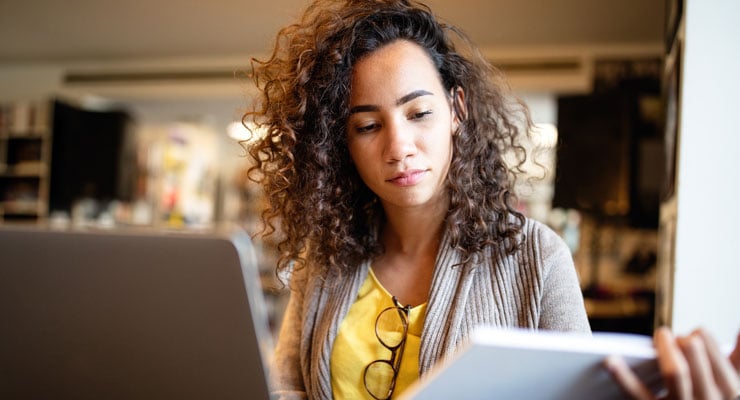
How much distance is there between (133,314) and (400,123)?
55 cm

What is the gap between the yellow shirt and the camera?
101 cm

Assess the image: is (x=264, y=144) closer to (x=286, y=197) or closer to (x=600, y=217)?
(x=286, y=197)

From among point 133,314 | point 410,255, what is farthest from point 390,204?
point 133,314

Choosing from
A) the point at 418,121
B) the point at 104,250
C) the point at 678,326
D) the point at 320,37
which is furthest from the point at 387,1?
the point at 678,326

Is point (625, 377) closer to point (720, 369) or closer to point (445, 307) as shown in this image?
point (720, 369)

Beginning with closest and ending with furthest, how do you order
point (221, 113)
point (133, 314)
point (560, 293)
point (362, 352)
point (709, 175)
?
1. point (133, 314)
2. point (560, 293)
3. point (362, 352)
4. point (709, 175)
5. point (221, 113)

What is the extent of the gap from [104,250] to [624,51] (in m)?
5.23

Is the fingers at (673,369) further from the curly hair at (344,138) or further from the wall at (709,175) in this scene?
the wall at (709,175)

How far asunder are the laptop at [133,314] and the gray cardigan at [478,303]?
0.29 metres

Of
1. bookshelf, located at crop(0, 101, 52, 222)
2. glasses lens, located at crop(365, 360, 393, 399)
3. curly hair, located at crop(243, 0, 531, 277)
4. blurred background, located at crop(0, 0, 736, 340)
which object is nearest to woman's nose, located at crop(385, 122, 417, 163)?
curly hair, located at crop(243, 0, 531, 277)

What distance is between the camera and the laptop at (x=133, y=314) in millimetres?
630

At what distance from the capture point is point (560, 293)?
930mm

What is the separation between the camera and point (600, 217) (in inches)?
187

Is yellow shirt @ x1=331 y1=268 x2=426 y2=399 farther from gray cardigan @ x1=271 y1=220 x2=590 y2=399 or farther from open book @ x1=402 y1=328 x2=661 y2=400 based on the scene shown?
open book @ x1=402 y1=328 x2=661 y2=400
